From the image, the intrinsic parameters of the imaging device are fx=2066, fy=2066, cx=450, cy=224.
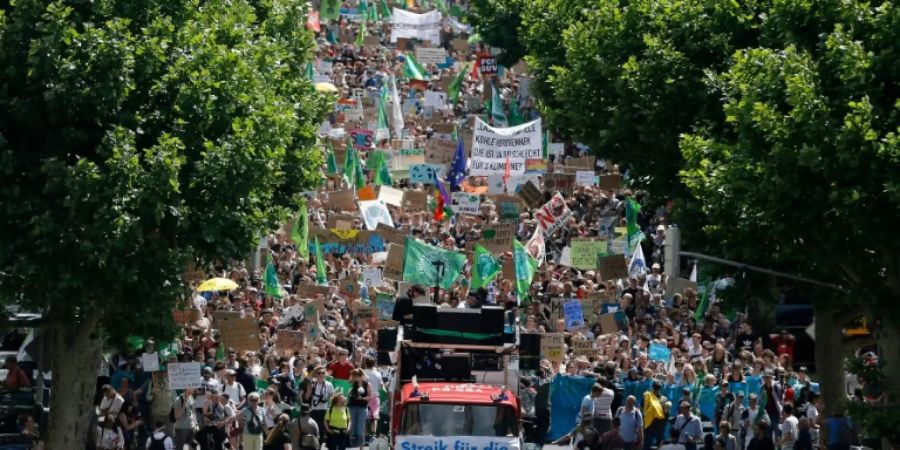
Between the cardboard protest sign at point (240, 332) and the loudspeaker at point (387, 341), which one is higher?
the cardboard protest sign at point (240, 332)

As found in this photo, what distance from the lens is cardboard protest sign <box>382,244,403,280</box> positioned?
36344 mm

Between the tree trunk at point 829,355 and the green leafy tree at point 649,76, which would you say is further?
the green leafy tree at point 649,76

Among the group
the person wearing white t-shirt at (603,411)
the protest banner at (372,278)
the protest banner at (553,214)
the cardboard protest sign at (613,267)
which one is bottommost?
the person wearing white t-shirt at (603,411)

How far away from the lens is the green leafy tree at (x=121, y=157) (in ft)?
82.4

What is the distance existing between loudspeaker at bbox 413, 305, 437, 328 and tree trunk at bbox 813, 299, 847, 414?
583cm

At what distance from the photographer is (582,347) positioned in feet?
108

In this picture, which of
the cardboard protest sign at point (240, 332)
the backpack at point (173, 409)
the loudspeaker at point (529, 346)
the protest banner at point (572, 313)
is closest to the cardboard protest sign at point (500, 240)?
the protest banner at point (572, 313)

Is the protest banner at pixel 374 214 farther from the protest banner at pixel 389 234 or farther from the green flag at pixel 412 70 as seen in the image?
the green flag at pixel 412 70

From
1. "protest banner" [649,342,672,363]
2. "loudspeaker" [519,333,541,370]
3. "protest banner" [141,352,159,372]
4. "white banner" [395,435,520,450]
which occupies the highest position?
"protest banner" [649,342,672,363]

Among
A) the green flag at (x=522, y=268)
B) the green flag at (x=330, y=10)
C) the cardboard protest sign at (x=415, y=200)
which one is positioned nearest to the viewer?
the green flag at (x=522, y=268)

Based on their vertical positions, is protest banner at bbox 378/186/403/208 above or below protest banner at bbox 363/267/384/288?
above

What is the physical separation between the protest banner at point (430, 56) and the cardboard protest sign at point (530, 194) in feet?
70.6

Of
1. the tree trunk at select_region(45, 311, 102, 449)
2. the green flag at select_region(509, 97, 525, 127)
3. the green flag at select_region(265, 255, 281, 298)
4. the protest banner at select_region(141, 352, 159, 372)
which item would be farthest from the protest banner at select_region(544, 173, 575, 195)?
the tree trunk at select_region(45, 311, 102, 449)

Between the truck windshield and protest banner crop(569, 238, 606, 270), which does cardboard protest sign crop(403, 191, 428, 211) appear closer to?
protest banner crop(569, 238, 606, 270)
